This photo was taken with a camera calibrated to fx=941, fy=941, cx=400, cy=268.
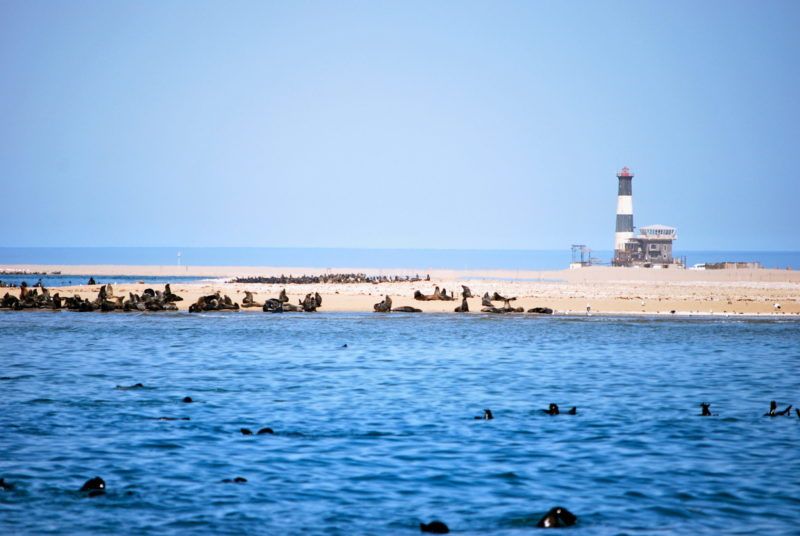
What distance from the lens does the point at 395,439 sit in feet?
56.2

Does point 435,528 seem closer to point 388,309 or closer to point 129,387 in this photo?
point 129,387

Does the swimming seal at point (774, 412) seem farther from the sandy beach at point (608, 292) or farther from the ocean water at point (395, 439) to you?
the sandy beach at point (608, 292)

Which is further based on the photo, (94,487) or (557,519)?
(94,487)

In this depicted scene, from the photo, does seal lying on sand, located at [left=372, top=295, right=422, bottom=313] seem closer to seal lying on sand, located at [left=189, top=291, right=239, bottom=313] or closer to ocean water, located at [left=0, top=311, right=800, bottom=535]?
seal lying on sand, located at [left=189, top=291, right=239, bottom=313]

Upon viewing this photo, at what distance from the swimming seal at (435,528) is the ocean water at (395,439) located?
0.11 meters

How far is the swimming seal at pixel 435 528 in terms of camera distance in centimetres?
1172

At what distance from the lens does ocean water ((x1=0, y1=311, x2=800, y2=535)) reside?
496 inches

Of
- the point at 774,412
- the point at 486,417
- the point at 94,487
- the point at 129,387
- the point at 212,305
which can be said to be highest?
the point at 212,305

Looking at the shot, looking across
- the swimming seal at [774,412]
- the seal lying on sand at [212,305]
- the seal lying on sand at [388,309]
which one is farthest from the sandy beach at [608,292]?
the swimming seal at [774,412]

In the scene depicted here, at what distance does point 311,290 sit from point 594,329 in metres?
27.2

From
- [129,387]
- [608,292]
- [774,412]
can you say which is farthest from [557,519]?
[608,292]

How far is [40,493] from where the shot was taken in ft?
43.8

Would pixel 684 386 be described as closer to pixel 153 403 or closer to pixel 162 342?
pixel 153 403

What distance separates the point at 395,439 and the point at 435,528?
5.39 meters
